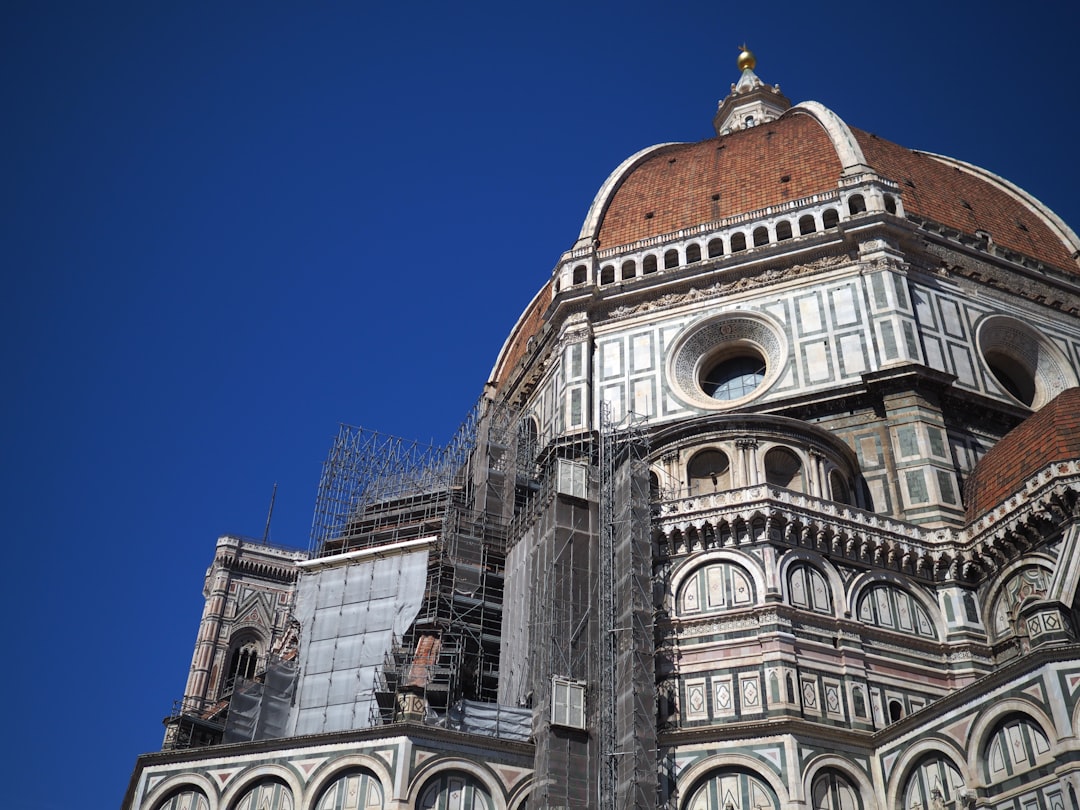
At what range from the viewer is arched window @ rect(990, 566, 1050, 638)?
2541 centimetres

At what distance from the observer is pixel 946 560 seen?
27297 mm

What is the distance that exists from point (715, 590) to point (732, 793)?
4.68 meters

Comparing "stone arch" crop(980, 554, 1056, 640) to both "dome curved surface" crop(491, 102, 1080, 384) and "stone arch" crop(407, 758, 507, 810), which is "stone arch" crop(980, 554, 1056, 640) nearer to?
"stone arch" crop(407, 758, 507, 810)

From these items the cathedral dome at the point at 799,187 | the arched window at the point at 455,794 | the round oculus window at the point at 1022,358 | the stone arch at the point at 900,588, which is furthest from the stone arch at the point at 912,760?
the cathedral dome at the point at 799,187

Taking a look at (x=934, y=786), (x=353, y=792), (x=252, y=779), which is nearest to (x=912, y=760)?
(x=934, y=786)

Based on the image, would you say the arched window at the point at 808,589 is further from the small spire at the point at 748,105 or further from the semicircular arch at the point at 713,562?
the small spire at the point at 748,105

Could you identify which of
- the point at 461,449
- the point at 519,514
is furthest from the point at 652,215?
the point at 519,514

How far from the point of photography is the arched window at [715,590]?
25891mm

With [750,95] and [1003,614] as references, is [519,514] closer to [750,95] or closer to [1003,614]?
[1003,614]


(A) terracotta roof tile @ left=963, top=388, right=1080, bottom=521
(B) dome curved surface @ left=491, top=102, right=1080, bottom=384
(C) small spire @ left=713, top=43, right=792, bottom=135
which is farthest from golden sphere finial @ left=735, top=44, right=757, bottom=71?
(A) terracotta roof tile @ left=963, top=388, right=1080, bottom=521

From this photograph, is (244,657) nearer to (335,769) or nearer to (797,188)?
(335,769)

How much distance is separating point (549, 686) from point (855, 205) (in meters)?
18.7

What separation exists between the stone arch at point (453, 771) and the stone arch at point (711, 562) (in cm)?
567

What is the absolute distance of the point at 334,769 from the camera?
77.5ft
